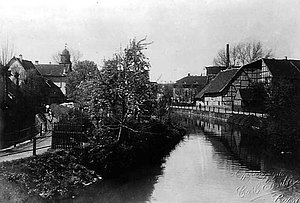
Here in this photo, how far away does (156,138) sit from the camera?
2247 centimetres

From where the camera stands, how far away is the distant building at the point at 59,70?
55.1m

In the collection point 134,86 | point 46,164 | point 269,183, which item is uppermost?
point 134,86

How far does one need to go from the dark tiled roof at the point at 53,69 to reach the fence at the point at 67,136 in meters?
40.3

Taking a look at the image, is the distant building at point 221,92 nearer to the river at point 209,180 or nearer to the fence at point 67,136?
the river at point 209,180

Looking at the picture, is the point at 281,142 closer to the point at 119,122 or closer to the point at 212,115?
the point at 119,122

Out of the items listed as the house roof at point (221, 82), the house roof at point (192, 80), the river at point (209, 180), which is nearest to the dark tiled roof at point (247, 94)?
the house roof at point (221, 82)

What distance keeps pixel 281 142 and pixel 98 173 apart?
38.3ft

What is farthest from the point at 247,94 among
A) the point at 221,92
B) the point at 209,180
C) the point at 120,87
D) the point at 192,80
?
the point at 192,80

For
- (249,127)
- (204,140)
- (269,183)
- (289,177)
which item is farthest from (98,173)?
(249,127)

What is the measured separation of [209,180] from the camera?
14602 millimetres

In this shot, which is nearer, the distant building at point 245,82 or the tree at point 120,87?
the tree at point 120,87

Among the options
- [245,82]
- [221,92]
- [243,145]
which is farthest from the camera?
[221,92]

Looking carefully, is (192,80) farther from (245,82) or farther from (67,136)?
(67,136)

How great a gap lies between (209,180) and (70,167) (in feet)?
16.7
